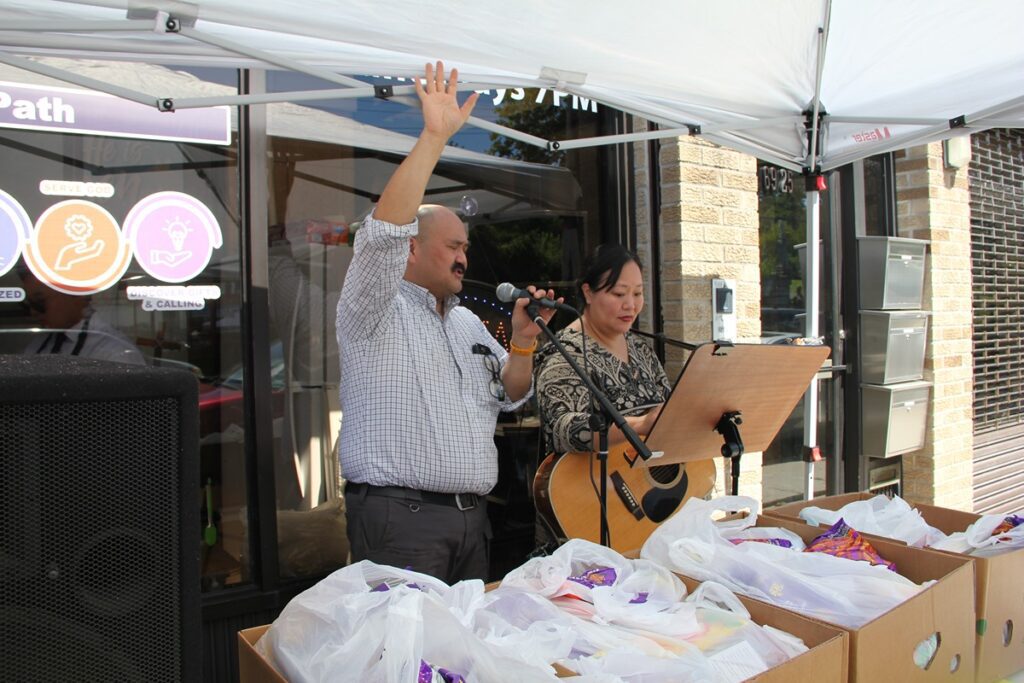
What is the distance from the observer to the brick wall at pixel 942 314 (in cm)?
538

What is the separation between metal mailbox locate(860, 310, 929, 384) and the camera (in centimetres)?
509

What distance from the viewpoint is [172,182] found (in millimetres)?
2910

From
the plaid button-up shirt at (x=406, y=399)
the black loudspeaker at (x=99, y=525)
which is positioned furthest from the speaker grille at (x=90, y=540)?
the plaid button-up shirt at (x=406, y=399)

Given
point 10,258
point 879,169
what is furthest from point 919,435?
point 10,258

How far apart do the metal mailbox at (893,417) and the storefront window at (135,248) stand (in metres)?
3.93

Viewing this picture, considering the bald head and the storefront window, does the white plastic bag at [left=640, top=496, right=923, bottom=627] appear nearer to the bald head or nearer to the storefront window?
the bald head

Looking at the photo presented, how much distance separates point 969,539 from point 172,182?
277 cm

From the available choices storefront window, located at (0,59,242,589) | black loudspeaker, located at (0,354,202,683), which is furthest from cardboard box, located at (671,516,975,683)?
storefront window, located at (0,59,242,589)

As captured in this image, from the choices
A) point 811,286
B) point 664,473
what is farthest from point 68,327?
point 811,286

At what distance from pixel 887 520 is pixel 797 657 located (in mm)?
1106

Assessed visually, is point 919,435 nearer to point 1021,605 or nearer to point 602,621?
point 1021,605

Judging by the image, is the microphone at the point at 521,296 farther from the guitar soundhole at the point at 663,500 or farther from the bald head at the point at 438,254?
the guitar soundhole at the point at 663,500

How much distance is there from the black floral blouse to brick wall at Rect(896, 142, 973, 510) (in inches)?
127

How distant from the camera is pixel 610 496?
279 cm
